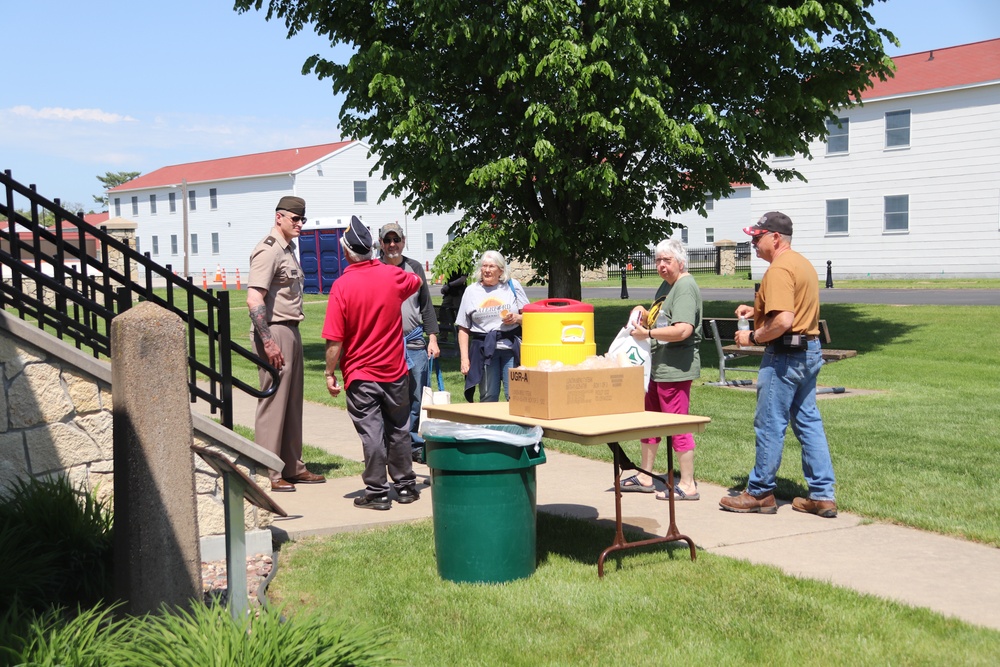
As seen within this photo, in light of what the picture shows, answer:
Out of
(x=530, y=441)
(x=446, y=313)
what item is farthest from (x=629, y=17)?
(x=530, y=441)

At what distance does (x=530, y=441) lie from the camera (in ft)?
18.4

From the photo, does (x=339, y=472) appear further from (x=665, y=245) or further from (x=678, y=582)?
(x=678, y=582)

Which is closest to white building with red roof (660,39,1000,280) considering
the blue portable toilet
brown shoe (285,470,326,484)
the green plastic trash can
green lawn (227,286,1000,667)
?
the blue portable toilet

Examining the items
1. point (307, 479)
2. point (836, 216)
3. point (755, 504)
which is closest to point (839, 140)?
point (836, 216)

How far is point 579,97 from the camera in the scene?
1540cm

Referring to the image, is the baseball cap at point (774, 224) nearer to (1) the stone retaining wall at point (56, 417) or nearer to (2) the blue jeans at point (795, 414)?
(2) the blue jeans at point (795, 414)

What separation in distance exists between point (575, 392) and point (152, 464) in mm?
2757

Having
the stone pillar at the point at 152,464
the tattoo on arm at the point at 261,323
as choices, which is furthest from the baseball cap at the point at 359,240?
the stone pillar at the point at 152,464

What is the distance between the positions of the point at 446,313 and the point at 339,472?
6.57 m

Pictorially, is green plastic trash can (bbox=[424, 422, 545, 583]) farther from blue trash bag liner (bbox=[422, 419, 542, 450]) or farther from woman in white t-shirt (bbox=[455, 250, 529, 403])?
woman in white t-shirt (bbox=[455, 250, 529, 403])

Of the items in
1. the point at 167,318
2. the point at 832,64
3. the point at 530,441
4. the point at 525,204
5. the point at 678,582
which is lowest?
the point at 678,582

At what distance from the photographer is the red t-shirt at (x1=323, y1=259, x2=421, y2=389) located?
7258 millimetres

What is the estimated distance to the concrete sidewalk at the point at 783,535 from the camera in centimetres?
551

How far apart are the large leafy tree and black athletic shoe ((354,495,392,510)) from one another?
882 cm
